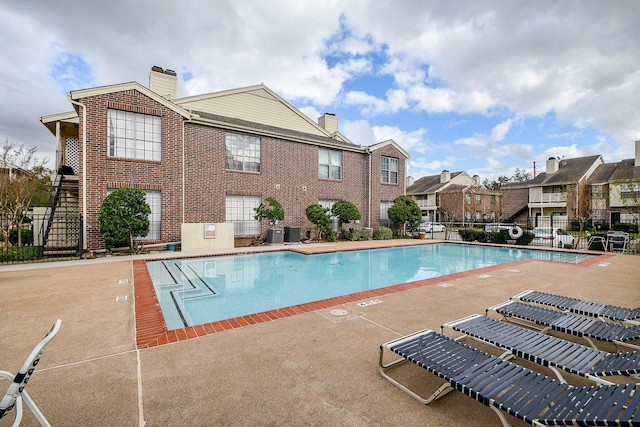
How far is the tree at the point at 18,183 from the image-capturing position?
43.3 ft

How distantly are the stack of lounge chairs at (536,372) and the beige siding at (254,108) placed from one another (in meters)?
18.5

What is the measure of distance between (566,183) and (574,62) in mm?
21836

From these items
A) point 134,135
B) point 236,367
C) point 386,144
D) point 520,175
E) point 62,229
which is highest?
point 520,175

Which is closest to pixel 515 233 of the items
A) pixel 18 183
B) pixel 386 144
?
pixel 386 144

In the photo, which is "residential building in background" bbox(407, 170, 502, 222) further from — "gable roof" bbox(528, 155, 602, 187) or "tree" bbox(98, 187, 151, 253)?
"tree" bbox(98, 187, 151, 253)

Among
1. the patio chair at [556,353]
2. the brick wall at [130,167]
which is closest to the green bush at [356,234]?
the brick wall at [130,167]

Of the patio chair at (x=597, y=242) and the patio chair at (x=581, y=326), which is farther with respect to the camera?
the patio chair at (x=597, y=242)

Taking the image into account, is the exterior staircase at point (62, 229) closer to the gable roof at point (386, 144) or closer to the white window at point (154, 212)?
the white window at point (154, 212)

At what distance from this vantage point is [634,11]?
760cm

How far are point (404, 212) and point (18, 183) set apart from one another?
21183 millimetres

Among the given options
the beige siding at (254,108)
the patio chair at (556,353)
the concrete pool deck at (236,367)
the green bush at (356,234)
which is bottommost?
the concrete pool deck at (236,367)

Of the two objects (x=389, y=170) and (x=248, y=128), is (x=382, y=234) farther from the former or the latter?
(x=248, y=128)

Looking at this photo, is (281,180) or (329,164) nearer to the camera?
(281,180)

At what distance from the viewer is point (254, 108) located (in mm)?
19562
